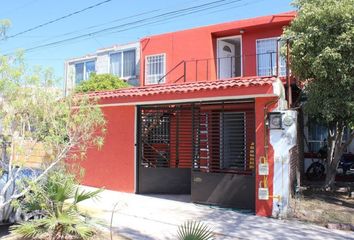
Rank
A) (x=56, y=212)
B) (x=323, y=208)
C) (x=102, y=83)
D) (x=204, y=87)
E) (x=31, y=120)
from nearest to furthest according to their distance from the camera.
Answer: (x=31, y=120) → (x=56, y=212) → (x=323, y=208) → (x=204, y=87) → (x=102, y=83)

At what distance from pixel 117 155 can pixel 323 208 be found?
6005 mm

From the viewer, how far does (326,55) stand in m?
9.58

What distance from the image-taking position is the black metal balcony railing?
59.1 ft

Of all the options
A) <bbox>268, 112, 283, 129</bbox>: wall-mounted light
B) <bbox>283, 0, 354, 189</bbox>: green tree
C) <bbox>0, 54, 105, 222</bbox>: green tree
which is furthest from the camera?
<bbox>283, 0, 354, 189</bbox>: green tree

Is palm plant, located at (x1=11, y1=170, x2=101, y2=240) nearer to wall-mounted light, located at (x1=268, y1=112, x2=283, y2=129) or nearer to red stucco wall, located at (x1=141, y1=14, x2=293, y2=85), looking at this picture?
wall-mounted light, located at (x1=268, y1=112, x2=283, y2=129)

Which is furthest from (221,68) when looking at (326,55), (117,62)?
A: (326,55)

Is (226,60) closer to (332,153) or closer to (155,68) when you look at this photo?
(155,68)

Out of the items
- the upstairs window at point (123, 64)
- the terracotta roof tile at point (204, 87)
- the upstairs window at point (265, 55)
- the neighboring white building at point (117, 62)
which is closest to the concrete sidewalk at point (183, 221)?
the terracotta roof tile at point (204, 87)

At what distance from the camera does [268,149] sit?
925cm

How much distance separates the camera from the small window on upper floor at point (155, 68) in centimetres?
2086

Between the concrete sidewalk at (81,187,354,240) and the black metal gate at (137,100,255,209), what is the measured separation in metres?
0.54

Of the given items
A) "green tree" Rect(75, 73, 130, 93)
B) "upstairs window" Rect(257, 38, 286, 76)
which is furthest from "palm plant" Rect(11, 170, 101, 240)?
"green tree" Rect(75, 73, 130, 93)

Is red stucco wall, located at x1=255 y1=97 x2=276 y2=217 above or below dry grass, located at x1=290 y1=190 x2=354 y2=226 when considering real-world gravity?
above

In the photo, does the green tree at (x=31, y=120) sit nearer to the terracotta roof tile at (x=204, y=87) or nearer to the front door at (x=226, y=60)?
the terracotta roof tile at (x=204, y=87)
